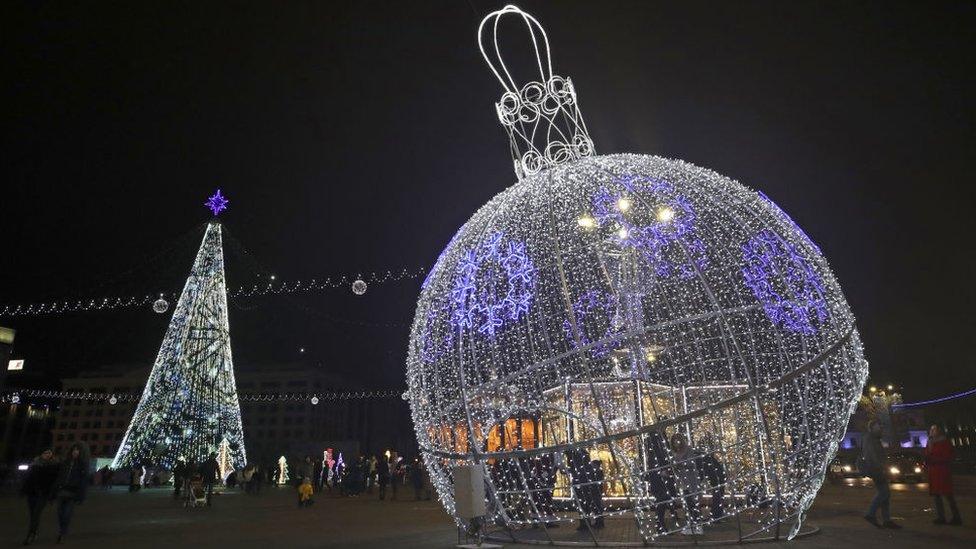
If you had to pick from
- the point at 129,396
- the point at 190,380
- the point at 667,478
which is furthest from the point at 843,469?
the point at 129,396

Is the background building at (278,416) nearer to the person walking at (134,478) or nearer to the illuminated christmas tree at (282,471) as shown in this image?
the illuminated christmas tree at (282,471)

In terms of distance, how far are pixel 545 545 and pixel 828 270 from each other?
4.65 meters

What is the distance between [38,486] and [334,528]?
4.08m

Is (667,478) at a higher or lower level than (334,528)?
higher

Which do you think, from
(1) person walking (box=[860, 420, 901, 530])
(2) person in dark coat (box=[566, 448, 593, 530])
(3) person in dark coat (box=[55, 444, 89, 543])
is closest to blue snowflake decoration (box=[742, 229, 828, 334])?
(1) person walking (box=[860, 420, 901, 530])

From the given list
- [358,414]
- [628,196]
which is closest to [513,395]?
[628,196]

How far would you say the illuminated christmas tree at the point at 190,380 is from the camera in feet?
76.9

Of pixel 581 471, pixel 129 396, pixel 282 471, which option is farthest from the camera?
pixel 129 396

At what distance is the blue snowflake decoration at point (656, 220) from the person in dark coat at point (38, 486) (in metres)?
8.03

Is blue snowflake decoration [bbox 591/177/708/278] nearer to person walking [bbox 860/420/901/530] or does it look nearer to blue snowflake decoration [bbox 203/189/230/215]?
person walking [bbox 860/420/901/530]

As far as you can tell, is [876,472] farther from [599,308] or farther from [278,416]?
[278,416]

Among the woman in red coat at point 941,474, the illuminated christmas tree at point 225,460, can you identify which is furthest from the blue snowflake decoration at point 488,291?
the illuminated christmas tree at point 225,460

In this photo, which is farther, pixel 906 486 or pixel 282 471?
pixel 282 471

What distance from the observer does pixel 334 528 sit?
10320 millimetres
